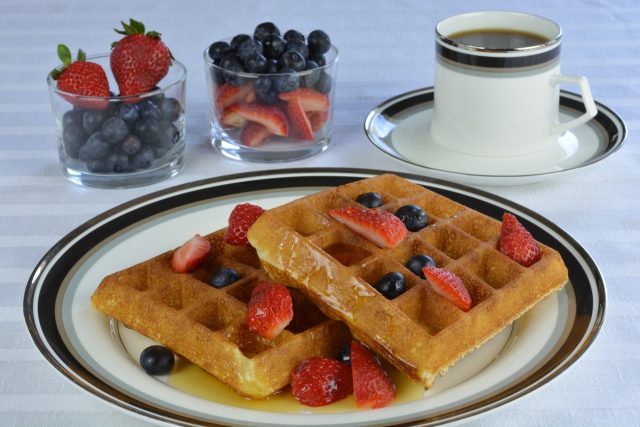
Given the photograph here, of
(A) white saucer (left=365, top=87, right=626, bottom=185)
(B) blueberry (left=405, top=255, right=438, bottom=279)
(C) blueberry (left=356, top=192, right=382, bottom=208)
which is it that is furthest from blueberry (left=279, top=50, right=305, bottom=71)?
(B) blueberry (left=405, top=255, right=438, bottom=279)

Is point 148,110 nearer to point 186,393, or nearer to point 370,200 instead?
point 370,200

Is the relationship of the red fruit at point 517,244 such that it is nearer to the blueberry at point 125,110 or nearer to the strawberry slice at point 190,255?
the strawberry slice at point 190,255

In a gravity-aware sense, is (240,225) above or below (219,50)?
below

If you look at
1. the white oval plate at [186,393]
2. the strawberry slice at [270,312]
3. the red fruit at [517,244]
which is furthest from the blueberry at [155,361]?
the red fruit at [517,244]

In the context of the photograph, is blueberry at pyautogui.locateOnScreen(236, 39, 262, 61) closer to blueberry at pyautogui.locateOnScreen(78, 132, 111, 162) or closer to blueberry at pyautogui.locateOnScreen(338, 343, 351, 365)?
blueberry at pyautogui.locateOnScreen(78, 132, 111, 162)

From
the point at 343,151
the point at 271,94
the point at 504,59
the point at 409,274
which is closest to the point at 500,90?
the point at 504,59
